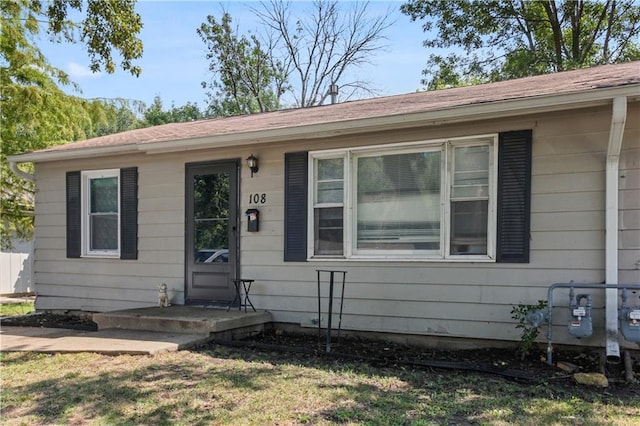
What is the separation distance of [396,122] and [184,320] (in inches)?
123

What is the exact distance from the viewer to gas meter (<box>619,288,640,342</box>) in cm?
404

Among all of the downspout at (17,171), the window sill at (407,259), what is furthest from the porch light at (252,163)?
the downspout at (17,171)

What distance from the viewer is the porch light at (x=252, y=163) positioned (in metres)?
6.07

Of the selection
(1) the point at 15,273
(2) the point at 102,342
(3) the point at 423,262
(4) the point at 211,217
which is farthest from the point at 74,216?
(1) the point at 15,273

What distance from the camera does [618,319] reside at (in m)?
4.31

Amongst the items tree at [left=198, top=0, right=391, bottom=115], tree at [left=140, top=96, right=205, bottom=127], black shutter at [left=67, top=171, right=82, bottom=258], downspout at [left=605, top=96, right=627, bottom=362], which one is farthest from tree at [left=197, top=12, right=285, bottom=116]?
downspout at [left=605, top=96, right=627, bottom=362]

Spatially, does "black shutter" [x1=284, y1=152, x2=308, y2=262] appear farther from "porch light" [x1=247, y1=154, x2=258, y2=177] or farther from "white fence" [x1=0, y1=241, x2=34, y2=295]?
"white fence" [x1=0, y1=241, x2=34, y2=295]

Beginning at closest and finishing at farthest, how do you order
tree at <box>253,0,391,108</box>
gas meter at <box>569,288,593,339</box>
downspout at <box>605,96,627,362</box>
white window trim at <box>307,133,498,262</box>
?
1. gas meter at <box>569,288,593,339</box>
2. downspout at <box>605,96,627,362</box>
3. white window trim at <box>307,133,498,262</box>
4. tree at <box>253,0,391,108</box>

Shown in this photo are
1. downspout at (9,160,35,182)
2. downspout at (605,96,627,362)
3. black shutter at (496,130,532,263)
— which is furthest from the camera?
downspout at (9,160,35,182)

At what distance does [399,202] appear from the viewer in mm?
5414

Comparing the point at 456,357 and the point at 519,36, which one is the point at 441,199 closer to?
the point at 456,357

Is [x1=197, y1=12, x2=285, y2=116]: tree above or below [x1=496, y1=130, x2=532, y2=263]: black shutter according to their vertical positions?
above

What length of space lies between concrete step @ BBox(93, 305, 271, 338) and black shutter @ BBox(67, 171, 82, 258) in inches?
76.6

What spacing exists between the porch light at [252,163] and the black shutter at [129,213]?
1.96 m
